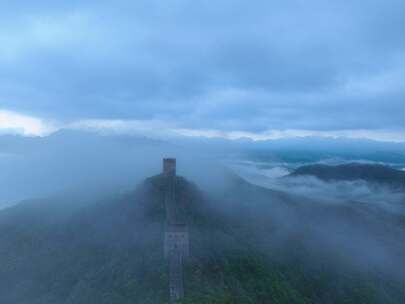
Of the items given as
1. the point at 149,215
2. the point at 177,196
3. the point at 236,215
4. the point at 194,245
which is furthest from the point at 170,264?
the point at 236,215

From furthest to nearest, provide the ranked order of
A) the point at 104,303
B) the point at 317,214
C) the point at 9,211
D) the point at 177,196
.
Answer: the point at 317,214, the point at 9,211, the point at 177,196, the point at 104,303

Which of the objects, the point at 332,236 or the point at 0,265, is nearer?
the point at 0,265

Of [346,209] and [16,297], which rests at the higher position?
[346,209]

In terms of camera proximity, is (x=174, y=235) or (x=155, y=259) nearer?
(x=155, y=259)

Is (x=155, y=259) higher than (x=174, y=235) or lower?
lower

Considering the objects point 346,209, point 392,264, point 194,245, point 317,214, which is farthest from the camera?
point 346,209

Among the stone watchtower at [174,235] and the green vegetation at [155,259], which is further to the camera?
the green vegetation at [155,259]

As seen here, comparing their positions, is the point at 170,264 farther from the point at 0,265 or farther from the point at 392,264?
the point at 392,264

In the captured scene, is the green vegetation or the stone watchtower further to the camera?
the green vegetation
